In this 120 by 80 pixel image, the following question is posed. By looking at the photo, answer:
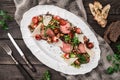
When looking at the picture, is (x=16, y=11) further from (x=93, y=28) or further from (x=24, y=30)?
(x=93, y=28)

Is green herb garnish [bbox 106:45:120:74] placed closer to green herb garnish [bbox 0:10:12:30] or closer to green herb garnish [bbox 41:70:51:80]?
green herb garnish [bbox 41:70:51:80]

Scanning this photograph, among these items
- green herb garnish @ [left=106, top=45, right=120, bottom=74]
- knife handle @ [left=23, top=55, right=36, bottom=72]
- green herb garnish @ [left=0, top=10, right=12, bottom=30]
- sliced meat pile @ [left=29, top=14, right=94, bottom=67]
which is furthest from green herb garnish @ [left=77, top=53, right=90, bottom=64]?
green herb garnish @ [left=0, top=10, right=12, bottom=30]

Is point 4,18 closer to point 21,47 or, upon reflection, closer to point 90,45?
point 21,47

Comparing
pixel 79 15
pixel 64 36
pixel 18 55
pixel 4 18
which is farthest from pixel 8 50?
pixel 79 15

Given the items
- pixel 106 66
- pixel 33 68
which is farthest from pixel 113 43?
pixel 33 68

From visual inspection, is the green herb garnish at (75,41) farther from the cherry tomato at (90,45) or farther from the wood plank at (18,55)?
the wood plank at (18,55)

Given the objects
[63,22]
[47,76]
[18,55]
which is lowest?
[47,76]

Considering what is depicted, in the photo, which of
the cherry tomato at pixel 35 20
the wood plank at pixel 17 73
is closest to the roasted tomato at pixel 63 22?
the cherry tomato at pixel 35 20
